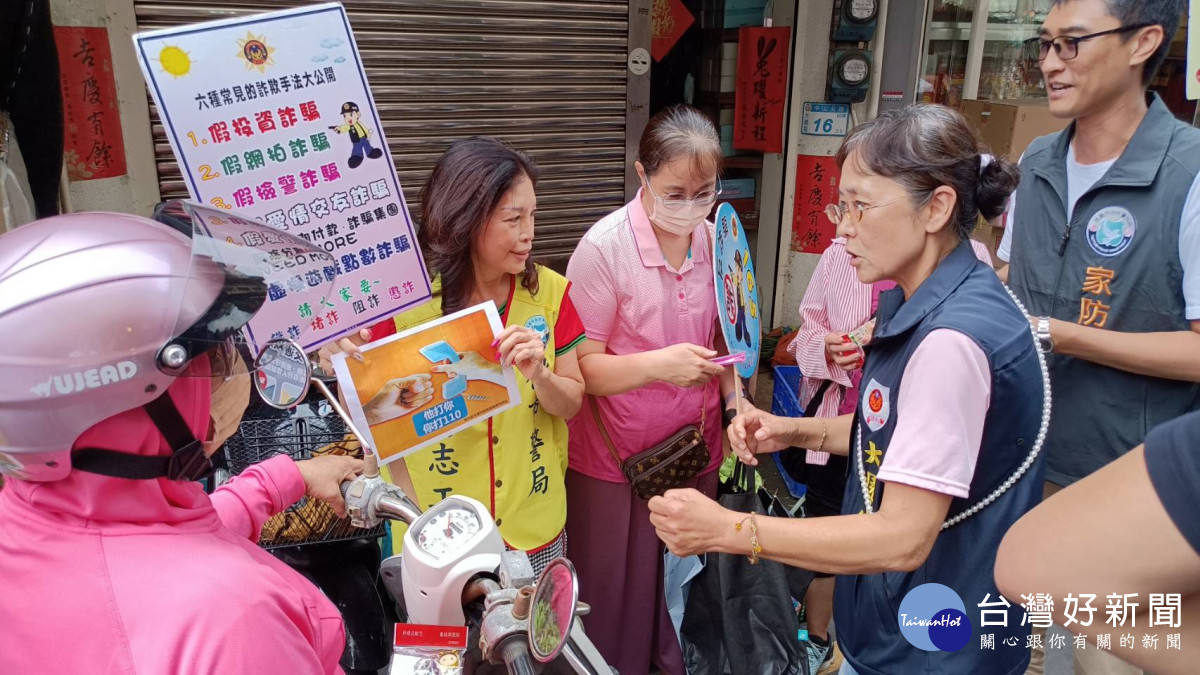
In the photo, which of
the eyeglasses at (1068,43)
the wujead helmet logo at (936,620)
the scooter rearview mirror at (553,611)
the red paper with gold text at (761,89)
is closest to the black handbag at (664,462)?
the wujead helmet logo at (936,620)

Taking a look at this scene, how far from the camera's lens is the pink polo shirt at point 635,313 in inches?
109

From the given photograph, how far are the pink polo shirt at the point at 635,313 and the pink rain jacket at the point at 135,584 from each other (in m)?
1.65

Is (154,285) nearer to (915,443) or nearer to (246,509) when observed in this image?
(246,509)

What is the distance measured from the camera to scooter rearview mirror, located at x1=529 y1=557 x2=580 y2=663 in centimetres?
120

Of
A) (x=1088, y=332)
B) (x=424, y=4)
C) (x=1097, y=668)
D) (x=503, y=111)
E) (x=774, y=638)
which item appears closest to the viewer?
(x=1088, y=332)

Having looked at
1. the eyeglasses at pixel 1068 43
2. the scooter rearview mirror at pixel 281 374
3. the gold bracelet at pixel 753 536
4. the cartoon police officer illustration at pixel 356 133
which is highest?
the eyeglasses at pixel 1068 43

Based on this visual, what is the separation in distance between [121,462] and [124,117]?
3080 mm

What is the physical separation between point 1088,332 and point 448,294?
1.98 meters

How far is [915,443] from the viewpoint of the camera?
162 cm

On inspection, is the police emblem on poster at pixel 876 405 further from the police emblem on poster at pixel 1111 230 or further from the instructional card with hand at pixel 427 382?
the police emblem on poster at pixel 1111 230

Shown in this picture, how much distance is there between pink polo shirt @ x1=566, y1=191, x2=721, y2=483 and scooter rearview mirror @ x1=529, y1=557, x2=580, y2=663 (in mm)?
1555

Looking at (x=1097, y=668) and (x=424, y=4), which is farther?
(x=424, y=4)

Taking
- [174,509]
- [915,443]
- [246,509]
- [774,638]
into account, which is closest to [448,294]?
[246,509]

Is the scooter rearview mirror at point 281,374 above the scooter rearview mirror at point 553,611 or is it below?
above
